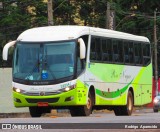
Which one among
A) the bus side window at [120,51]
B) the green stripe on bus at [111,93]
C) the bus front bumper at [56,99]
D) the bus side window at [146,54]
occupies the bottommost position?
the green stripe on bus at [111,93]

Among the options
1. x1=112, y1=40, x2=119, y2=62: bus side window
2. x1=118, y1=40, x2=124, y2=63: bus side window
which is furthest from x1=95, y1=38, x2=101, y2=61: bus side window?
x1=118, y1=40, x2=124, y2=63: bus side window

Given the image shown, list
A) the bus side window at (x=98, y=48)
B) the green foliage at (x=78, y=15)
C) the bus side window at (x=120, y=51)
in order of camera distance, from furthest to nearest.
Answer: the green foliage at (x=78, y=15) < the bus side window at (x=120, y=51) < the bus side window at (x=98, y=48)

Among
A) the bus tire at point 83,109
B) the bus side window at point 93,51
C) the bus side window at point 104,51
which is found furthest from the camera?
the bus side window at point 104,51

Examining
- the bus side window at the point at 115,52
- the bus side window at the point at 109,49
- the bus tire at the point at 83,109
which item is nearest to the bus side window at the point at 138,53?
the bus side window at the point at 115,52

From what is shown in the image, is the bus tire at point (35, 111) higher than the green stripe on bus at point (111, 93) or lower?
lower

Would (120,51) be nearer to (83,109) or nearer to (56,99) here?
(83,109)

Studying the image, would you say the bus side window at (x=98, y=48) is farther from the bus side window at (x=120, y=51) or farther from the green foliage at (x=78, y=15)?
the green foliage at (x=78, y=15)

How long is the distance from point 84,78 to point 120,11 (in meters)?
30.5

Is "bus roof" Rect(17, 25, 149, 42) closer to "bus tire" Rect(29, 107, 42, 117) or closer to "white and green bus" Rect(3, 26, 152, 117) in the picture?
"white and green bus" Rect(3, 26, 152, 117)

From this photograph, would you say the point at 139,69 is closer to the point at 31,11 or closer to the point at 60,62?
the point at 60,62

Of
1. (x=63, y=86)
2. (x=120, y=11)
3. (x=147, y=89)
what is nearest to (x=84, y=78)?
(x=63, y=86)

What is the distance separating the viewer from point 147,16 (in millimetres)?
55688

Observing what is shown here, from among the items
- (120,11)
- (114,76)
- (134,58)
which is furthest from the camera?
(120,11)

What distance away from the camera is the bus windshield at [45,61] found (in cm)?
2377
